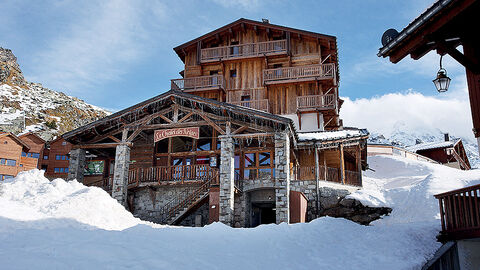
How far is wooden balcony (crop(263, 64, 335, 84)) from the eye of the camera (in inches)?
1045

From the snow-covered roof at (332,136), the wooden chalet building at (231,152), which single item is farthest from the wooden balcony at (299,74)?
the snow-covered roof at (332,136)

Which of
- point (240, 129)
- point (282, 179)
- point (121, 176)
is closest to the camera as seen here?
point (282, 179)

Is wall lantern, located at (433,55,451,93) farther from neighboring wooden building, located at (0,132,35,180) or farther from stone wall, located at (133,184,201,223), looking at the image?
neighboring wooden building, located at (0,132,35,180)

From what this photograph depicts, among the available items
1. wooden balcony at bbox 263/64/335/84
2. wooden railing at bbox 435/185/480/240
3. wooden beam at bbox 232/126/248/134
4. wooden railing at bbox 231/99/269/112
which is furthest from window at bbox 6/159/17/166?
wooden railing at bbox 435/185/480/240

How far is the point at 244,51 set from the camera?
2905cm

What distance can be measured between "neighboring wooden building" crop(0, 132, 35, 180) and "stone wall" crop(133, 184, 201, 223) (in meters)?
17.3

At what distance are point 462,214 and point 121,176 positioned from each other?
15.6 meters

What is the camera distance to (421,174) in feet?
100

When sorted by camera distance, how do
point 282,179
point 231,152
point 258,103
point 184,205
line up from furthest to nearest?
point 258,103 → point 184,205 → point 231,152 → point 282,179

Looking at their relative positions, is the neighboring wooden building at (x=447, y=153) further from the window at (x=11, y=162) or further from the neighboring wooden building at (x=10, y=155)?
the window at (x=11, y=162)

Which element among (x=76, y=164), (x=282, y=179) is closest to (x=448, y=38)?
(x=282, y=179)

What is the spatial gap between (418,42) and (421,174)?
26.1 meters

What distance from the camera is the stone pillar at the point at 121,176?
19828 millimetres

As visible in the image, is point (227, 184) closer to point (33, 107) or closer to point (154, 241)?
point (154, 241)
